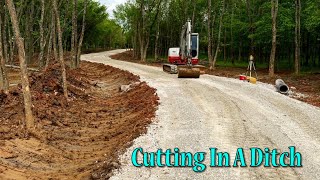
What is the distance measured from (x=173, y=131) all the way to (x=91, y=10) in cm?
5726

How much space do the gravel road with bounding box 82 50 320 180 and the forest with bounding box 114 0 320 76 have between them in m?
14.1

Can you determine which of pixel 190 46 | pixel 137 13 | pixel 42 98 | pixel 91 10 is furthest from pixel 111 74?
pixel 91 10

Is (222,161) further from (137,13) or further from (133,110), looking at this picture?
(137,13)

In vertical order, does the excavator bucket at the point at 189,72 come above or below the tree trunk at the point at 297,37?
below

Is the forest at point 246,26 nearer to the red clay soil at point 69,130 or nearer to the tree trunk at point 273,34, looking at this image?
the tree trunk at point 273,34

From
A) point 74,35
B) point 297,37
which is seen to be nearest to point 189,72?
point 74,35

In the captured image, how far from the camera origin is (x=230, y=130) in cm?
1050

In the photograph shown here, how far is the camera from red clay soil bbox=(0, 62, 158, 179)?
332 inches

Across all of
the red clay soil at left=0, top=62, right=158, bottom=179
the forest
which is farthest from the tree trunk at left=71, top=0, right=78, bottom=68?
the forest

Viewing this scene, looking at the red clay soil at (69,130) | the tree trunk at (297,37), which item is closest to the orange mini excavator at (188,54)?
the red clay soil at (69,130)

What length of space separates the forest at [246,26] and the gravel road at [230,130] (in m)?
14.1

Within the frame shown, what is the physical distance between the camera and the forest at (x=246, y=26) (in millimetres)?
32688

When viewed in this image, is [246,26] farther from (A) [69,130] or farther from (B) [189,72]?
(A) [69,130]

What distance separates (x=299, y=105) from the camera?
47.2 ft
